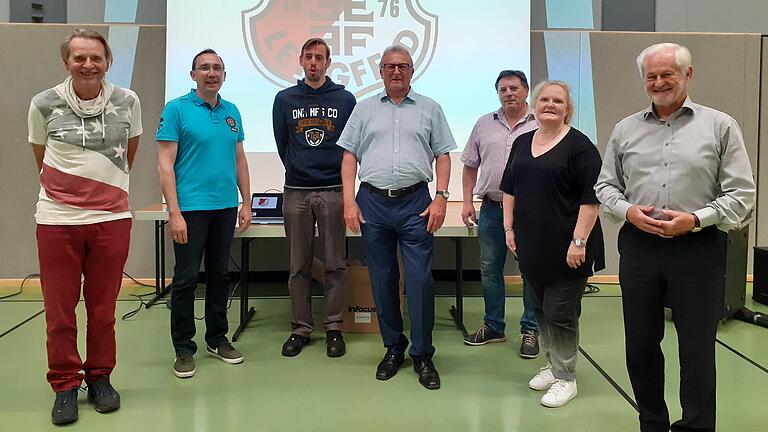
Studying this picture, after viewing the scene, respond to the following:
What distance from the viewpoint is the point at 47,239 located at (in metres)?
2.48

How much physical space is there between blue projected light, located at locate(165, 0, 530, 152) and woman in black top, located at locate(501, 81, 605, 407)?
230cm

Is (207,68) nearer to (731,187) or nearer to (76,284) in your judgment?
(76,284)

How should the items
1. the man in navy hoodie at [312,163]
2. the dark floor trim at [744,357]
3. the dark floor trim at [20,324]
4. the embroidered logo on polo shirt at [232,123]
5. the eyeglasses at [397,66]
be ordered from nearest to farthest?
the eyeglasses at [397,66] → the embroidered logo on polo shirt at [232,123] → the dark floor trim at [744,357] → the man in navy hoodie at [312,163] → the dark floor trim at [20,324]

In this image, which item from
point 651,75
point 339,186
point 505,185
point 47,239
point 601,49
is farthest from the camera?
point 601,49

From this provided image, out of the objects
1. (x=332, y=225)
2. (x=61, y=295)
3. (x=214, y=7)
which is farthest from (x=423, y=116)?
(x=214, y=7)

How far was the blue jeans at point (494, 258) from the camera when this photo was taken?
351 centimetres

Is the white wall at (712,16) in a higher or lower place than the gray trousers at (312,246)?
higher

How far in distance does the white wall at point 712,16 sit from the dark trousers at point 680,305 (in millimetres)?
4661

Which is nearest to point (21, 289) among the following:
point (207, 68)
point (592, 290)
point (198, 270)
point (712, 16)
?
point (198, 270)

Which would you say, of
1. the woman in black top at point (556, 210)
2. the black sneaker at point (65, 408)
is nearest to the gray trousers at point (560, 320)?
the woman in black top at point (556, 210)

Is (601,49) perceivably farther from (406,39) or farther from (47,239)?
(47,239)

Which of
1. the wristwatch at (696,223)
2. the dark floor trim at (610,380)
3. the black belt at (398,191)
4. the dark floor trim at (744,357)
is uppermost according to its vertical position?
the black belt at (398,191)

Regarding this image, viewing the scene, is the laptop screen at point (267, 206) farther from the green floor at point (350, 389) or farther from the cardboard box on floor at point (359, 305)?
the green floor at point (350, 389)

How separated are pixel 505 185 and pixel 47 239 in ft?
6.22
